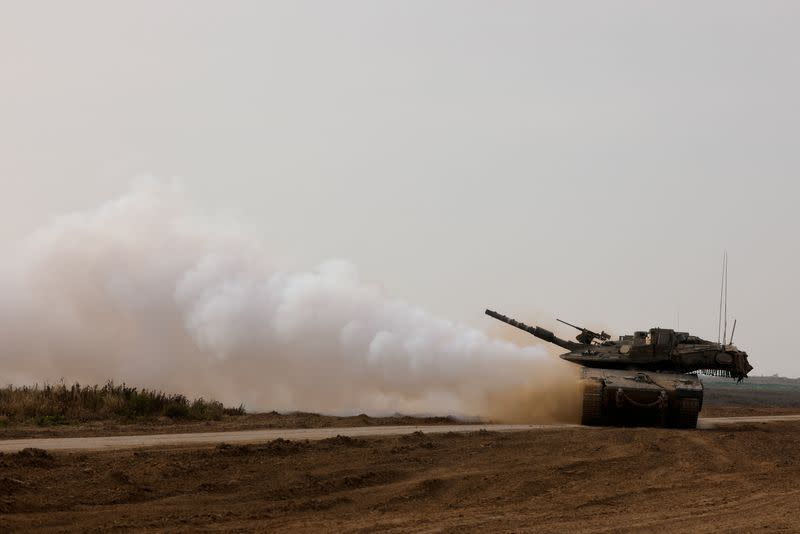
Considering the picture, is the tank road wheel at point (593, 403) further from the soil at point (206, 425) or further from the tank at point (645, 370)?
the soil at point (206, 425)

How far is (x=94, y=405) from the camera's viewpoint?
109ft

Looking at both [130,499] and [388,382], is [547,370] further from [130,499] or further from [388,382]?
[130,499]

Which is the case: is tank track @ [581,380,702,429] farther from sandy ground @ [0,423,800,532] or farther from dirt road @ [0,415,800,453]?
sandy ground @ [0,423,800,532]

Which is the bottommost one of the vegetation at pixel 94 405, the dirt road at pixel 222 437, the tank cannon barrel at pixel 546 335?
the dirt road at pixel 222 437

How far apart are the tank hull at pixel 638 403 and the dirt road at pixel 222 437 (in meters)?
1.23

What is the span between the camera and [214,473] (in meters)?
19.0

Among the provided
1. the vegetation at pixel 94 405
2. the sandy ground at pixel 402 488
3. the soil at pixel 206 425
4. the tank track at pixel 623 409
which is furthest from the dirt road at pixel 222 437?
the vegetation at pixel 94 405

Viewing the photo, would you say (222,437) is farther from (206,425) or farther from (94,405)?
(94,405)

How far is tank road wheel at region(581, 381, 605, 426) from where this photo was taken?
32.7m

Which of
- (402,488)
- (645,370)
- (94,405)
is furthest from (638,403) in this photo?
(94,405)

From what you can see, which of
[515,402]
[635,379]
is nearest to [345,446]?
[635,379]

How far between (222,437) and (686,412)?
14540mm

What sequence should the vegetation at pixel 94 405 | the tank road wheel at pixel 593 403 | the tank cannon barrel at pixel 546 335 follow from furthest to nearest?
the tank cannon barrel at pixel 546 335
the tank road wheel at pixel 593 403
the vegetation at pixel 94 405

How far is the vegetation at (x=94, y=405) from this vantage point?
3133 cm
